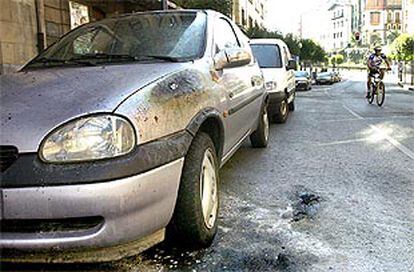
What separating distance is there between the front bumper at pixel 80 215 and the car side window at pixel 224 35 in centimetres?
191

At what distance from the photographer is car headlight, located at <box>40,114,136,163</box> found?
7.86ft

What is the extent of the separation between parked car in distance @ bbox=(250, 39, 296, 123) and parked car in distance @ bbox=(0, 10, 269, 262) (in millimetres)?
5251

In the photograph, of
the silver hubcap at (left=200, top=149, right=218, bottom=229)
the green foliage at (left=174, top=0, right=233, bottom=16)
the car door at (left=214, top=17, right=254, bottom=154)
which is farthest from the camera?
the green foliage at (left=174, top=0, right=233, bottom=16)

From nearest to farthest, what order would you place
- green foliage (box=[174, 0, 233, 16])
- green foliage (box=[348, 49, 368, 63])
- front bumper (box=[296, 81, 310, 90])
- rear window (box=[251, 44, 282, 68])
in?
rear window (box=[251, 44, 282, 68])
green foliage (box=[174, 0, 233, 16])
front bumper (box=[296, 81, 310, 90])
green foliage (box=[348, 49, 368, 63])

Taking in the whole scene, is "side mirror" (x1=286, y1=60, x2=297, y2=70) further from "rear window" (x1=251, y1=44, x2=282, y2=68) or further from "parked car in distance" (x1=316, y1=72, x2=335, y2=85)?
"parked car in distance" (x1=316, y1=72, x2=335, y2=85)

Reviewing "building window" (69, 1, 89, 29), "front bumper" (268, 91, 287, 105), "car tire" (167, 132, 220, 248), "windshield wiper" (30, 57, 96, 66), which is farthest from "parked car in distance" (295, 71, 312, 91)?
"car tire" (167, 132, 220, 248)

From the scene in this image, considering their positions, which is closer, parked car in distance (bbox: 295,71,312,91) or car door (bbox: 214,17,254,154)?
car door (bbox: 214,17,254,154)

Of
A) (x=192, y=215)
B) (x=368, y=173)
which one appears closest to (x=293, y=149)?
(x=368, y=173)

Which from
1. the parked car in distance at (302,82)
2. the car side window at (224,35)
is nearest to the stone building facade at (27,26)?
the car side window at (224,35)

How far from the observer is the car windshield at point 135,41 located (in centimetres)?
370

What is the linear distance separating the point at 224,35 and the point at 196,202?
6.85 ft

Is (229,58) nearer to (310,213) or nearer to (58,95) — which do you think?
(310,213)

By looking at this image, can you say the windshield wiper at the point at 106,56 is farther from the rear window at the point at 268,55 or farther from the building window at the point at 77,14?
the building window at the point at 77,14

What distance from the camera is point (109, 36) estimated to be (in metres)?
4.12
